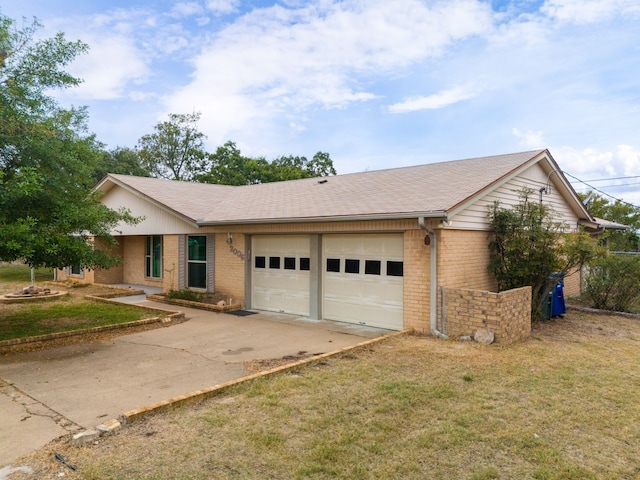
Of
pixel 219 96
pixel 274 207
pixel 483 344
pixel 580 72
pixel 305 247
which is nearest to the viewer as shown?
pixel 483 344

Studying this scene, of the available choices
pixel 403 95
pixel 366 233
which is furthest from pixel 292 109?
pixel 366 233

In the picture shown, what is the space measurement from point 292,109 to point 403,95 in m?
6.59

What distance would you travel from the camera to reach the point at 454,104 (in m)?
18.5

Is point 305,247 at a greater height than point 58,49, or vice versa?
point 58,49

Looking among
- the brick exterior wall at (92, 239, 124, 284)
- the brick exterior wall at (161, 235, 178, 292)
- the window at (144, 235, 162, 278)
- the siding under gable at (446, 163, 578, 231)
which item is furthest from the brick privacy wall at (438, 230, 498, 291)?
the brick exterior wall at (92, 239, 124, 284)

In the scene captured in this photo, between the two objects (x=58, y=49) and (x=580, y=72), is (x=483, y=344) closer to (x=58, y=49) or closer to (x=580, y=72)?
(x=58, y=49)

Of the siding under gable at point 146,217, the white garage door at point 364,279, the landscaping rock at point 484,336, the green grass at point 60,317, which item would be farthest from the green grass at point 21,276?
the landscaping rock at point 484,336

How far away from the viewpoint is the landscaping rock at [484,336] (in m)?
7.62

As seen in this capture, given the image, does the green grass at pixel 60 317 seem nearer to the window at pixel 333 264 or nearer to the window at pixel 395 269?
the window at pixel 333 264

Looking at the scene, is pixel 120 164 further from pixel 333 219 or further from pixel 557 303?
pixel 557 303

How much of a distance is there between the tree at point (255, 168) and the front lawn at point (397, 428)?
29.0m

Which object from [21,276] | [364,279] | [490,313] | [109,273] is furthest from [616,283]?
[21,276]

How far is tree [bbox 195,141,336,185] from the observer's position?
116 feet

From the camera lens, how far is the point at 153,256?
1730 cm
